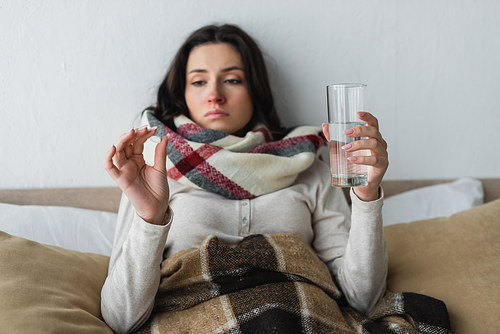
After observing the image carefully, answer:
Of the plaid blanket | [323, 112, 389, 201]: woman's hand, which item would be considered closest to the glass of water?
[323, 112, 389, 201]: woman's hand

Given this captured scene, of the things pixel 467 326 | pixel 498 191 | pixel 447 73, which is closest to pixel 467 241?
pixel 467 326

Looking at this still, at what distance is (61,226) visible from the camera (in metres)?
1.19

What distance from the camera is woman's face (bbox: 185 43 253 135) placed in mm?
1208

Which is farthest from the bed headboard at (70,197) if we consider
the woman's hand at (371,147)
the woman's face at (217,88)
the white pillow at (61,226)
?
the woman's hand at (371,147)

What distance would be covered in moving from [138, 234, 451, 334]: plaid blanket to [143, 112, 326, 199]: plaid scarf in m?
0.23

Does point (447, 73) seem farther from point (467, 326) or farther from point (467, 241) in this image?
point (467, 326)

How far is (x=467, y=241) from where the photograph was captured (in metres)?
1.05

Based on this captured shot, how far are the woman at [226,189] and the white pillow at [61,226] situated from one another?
0.22 meters

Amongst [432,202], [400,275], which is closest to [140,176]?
[400,275]

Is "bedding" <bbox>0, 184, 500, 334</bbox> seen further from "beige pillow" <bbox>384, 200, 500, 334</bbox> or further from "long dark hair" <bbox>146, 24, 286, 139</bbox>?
"long dark hair" <bbox>146, 24, 286, 139</bbox>

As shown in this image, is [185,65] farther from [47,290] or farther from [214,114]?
[47,290]

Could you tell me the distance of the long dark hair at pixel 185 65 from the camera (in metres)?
1.28

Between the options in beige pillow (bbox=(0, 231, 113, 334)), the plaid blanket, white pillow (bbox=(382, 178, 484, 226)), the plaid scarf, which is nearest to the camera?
beige pillow (bbox=(0, 231, 113, 334))

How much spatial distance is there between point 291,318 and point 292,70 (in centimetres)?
94
